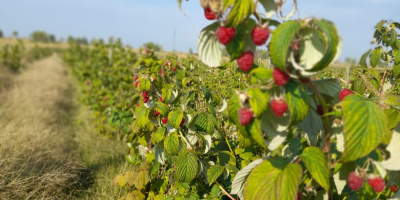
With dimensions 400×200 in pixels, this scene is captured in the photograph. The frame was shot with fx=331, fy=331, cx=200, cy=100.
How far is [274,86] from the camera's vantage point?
921 mm

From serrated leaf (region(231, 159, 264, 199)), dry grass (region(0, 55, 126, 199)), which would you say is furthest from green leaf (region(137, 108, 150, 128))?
serrated leaf (region(231, 159, 264, 199))

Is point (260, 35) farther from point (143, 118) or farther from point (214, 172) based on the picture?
point (143, 118)

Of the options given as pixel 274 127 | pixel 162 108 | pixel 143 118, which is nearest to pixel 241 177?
pixel 274 127

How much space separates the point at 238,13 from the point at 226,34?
7 centimetres

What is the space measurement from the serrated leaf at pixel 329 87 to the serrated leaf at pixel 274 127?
191mm

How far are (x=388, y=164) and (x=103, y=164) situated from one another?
3186 millimetres

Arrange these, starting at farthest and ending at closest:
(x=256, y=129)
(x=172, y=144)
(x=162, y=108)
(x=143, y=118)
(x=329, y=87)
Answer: (x=143, y=118) → (x=162, y=108) → (x=172, y=144) → (x=329, y=87) → (x=256, y=129)

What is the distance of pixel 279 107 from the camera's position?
2.84ft

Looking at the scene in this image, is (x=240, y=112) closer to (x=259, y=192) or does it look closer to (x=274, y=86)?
(x=274, y=86)

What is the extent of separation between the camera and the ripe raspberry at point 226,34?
35.2 inches

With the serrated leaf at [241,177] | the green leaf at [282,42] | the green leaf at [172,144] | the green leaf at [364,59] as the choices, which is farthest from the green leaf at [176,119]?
the green leaf at [364,59]

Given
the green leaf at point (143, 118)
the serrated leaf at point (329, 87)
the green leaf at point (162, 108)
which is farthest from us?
the green leaf at point (143, 118)

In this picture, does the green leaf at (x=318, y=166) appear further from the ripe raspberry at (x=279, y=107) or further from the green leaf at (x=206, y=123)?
the green leaf at (x=206, y=123)

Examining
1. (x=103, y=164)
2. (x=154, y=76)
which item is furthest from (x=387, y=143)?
(x=103, y=164)
